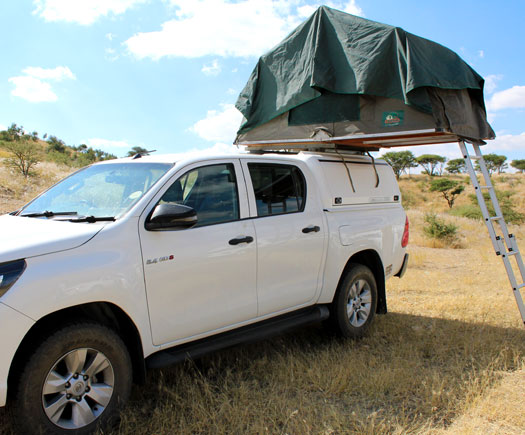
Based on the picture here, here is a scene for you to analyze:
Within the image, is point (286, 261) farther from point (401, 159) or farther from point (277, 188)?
point (401, 159)

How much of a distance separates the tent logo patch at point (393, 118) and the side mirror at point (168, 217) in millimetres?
2700

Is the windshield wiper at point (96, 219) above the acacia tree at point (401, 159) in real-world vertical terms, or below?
below

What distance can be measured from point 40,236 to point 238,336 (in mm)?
1750

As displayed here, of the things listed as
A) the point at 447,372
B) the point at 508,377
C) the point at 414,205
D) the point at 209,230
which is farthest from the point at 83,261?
the point at 414,205

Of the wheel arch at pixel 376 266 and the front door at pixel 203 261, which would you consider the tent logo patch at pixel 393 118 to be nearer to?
the wheel arch at pixel 376 266

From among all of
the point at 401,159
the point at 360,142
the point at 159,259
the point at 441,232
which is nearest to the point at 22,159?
the point at 441,232

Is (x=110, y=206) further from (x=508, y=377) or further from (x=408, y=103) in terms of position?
(x=508, y=377)

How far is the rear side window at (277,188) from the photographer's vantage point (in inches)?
166

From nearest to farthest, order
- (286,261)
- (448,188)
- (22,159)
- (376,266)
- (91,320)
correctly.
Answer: (91,320) < (286,261) < (376,266) < (22,159) < (448,188)

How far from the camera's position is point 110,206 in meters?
3.50

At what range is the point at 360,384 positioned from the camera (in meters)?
3.99

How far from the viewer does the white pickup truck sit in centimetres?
278

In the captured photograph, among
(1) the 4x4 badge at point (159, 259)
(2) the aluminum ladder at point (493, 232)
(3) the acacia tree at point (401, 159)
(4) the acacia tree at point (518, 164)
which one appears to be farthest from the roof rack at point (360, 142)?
(4) the acacia tree at point (518, 164)

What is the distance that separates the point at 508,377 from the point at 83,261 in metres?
3.88
